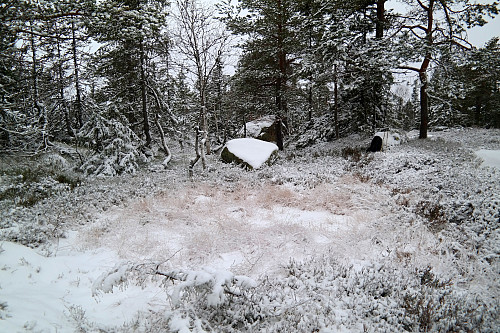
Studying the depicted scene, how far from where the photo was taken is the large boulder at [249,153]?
10953mm

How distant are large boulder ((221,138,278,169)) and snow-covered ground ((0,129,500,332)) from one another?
2.72 m

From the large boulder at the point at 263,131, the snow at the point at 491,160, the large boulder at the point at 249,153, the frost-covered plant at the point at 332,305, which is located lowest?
the frost-covered plant at the point at 332,305

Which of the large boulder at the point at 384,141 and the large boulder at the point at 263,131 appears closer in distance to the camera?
the large boulder at the point at 384,141

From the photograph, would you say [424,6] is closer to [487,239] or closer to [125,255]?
[487,239]

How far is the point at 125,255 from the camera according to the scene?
174 inches

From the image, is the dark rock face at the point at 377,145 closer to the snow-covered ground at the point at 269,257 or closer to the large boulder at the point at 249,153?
the snow-covered ground at the point at 269,257

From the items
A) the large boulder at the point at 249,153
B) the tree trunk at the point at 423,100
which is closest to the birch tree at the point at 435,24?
the tree trunk at the point at 423,100

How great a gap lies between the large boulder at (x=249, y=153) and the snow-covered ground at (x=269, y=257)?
272 centimetres

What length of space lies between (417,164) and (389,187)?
7.26 feet

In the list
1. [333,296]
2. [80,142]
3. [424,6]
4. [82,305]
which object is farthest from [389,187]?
[80,142]

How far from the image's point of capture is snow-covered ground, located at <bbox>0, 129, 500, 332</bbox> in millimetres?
2854

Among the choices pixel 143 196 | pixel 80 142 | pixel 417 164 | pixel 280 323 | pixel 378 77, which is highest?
pixel 378 77

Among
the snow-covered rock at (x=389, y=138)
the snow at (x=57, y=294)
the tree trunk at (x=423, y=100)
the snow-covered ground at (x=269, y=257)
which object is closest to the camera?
the snow at (x=57, y=294)

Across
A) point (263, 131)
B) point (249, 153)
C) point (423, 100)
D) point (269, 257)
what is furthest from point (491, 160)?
point (263, 131)
